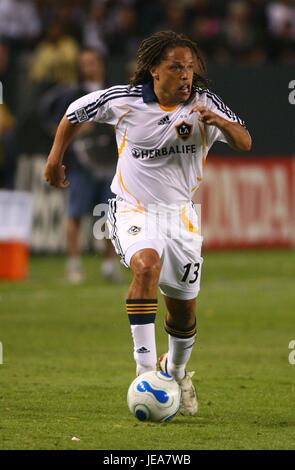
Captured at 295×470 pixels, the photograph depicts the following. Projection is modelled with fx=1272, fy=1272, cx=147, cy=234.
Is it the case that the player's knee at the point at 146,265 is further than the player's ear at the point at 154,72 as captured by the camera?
No

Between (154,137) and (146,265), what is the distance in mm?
884

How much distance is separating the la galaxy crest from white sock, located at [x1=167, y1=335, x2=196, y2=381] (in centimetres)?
123

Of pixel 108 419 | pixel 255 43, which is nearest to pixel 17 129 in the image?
pixel 255 43

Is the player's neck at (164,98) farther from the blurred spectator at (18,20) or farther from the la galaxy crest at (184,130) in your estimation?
the blurred spectator at (18,20)

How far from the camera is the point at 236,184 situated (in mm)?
18766

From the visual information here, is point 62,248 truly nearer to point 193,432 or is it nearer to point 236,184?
point 236,184

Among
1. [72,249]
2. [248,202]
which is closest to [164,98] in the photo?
[72,249]

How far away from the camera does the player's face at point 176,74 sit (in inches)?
290

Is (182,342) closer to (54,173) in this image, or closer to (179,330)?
(179,330)

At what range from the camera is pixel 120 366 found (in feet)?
31.6

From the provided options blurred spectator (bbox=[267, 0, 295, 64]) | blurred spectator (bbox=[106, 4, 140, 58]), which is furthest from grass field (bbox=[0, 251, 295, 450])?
blurred spectator (bbox=[267, 0, 295, 64])

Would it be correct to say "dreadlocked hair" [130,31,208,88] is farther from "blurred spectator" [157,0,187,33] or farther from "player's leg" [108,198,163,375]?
"blurred spectator" [157,0,187,33]

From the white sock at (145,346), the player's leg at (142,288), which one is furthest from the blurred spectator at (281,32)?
the white sock at (145,346)

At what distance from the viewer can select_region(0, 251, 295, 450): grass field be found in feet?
22.4
